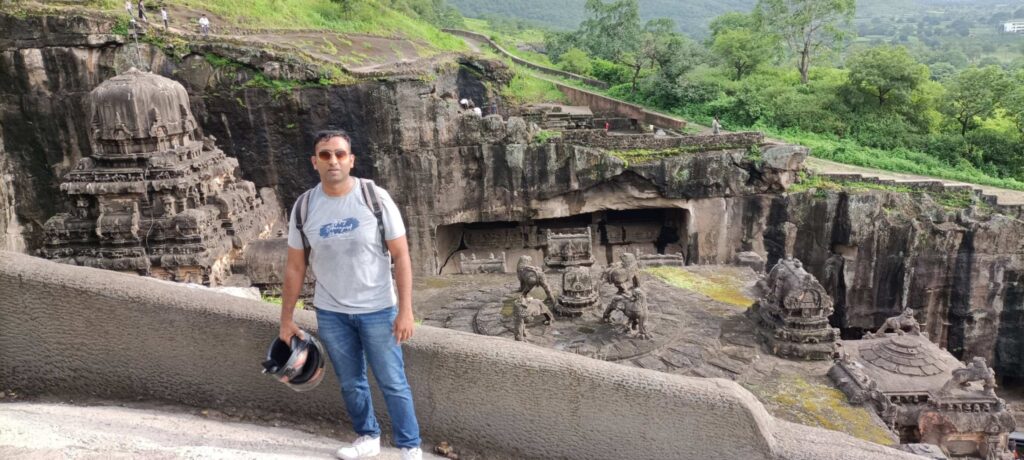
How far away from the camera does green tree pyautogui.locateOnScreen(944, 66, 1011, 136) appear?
3066cm

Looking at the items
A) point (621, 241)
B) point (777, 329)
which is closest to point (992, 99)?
point (621, 241)

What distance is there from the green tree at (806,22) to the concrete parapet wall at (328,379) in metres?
38.8

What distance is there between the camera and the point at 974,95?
31.0 metres

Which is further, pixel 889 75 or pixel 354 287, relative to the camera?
pixel 889 75

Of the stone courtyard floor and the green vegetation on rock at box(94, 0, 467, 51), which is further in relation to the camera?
the green vegetation on rock at box(94, 0, 467, 51)

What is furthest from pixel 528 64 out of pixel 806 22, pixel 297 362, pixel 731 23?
pixel 297 362

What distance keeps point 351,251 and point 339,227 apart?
0.18m

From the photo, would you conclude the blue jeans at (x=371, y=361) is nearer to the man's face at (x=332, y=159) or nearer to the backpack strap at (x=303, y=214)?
the backpack strap at (x=303, y=214)

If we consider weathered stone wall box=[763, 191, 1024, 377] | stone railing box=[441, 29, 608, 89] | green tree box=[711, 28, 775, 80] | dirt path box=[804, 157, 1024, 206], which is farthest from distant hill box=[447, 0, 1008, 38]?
weathered stone wall box=[763, 191, 1024, 377]

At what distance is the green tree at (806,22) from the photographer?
3994 centimetres

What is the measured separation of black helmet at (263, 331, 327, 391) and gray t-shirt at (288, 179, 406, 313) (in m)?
0.28

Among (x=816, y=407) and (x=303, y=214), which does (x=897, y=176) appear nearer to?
(x=816, y=407)

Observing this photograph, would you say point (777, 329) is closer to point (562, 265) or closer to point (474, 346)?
point (562, 265)

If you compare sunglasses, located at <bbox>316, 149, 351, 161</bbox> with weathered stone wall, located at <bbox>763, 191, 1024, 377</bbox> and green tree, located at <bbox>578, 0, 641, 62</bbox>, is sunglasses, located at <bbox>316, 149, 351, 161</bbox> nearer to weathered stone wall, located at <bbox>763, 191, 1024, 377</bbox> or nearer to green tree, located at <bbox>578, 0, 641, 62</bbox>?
weathered stone wall, located at <bbox>763, 191, 1024, 377</bbox>
